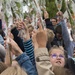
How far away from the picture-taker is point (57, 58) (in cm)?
402

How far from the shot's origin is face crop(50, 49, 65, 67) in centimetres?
398

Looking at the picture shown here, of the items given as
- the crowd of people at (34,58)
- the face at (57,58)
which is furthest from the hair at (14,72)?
the face at (57,58)

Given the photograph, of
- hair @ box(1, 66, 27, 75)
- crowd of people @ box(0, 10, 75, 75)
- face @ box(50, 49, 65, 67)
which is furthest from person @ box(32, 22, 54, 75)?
face @ box(50, 49, 65, 67)

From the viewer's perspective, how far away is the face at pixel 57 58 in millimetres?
3982

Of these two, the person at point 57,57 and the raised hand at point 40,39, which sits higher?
the raised hand at point 40,39

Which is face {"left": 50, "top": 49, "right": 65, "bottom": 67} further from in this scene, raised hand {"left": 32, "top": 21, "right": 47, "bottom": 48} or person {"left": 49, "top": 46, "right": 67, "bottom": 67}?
raised hand {"left": 32, "top": 21, "right": 47, "bottom": 48}

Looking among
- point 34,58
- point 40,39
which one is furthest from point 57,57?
point 40,39

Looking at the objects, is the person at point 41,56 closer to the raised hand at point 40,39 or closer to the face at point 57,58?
the raised hand at point 40,39

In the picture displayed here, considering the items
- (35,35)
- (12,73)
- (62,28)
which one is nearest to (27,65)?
(35,35)

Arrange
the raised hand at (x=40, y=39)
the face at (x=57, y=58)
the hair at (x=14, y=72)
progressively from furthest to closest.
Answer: the face at (x=57, y=58) → the raised hand at (x=40, y=39) → the hair at (x=14, y=72)

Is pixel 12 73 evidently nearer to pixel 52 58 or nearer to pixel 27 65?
pixel 27 65

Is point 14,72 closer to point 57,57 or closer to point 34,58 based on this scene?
point 34,58

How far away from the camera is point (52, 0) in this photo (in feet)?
91.0

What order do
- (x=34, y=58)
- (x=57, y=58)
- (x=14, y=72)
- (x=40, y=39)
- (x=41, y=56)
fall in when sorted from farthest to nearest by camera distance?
(x=57, y=58)
(x=34, y=58)
(x=40, y=39)
(x=41, y=56)
(x=14, y=72)
